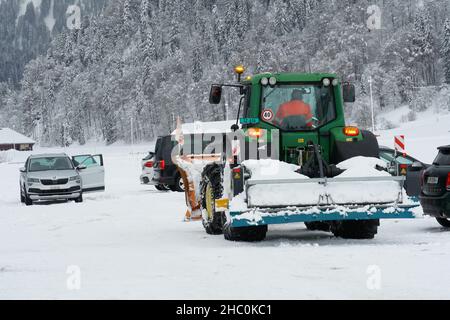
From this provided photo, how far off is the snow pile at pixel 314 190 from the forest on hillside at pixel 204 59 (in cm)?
6251

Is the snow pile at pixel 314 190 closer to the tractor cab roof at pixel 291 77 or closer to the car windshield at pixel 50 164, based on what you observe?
the tractor cab roof at pixel 291 77

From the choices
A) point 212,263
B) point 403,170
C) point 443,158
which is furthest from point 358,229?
point 212,263

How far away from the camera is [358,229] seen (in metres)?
11.2

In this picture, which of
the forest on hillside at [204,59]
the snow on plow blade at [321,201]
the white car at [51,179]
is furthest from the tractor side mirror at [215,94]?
the forest on hillside at [204,59]

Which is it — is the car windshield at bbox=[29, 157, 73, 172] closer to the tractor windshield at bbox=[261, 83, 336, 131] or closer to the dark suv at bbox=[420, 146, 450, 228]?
the tractor windshield at bbox=[261, 83, 336, 131]

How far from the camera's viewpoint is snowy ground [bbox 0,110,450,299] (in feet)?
21.3

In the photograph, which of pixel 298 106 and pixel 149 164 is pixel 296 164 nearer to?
pixel 298 106

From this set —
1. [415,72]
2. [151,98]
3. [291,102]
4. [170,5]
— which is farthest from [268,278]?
[170,5]

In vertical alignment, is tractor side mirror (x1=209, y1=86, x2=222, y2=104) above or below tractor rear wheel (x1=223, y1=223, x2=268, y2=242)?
above

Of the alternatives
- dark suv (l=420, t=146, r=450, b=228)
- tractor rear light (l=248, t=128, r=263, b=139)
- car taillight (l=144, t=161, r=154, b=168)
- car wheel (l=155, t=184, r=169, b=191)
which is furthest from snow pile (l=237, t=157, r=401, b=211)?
car taillight (l=144, t=161, r=154, b=168)

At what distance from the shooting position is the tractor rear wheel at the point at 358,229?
11.0 m

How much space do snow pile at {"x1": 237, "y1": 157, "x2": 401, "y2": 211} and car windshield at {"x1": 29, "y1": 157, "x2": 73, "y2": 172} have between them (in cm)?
1487

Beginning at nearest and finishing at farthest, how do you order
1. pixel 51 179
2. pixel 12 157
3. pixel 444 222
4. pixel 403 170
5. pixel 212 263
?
1. pixel 212 263
2. pixel 403 170
3. pixel 444 222
4. pixel 51 179
5. pixel 12 157

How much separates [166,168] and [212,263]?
55.0 ft
